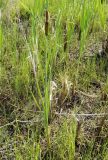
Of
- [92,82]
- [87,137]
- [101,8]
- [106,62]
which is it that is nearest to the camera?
A: [87,137]

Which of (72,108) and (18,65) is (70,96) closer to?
(72,108)

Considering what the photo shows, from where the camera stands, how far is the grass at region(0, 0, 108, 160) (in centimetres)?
124

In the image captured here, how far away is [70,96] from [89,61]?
299mm

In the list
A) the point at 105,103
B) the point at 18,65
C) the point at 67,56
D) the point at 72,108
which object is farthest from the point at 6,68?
the point at 105,103

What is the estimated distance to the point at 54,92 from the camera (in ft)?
4.63

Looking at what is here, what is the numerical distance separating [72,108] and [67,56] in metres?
0.34

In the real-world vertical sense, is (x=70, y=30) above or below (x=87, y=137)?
above

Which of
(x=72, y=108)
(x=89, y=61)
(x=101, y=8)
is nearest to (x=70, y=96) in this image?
(x=72, y=108)

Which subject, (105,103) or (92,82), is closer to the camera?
(105,103)

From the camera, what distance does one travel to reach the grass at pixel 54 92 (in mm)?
1238

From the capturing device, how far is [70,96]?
1.51m

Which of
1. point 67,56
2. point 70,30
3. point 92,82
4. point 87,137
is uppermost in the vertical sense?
point 70,30

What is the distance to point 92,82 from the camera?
5.35 feet

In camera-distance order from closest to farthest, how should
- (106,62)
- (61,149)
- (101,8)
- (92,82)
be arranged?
(61,149)
(92,82)
(106,62)
(101,8)
